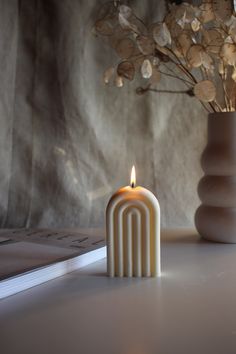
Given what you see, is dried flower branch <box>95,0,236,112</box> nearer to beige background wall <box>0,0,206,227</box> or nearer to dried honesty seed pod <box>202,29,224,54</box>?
dried honesty seed pod <box>202,29,224,54</box>

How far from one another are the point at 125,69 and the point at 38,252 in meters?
0.42

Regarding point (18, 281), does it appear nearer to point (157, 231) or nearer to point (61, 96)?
point (157, 231)

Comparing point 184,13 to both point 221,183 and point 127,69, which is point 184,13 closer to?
point 127,69

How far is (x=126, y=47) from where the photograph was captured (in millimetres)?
908

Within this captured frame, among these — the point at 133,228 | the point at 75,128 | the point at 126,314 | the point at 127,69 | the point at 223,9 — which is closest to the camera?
A: the point at 126,314

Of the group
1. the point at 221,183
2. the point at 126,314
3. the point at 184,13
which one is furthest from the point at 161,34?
the point at 126,314

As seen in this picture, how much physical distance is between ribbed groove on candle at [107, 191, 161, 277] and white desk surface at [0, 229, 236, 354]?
0.03 m

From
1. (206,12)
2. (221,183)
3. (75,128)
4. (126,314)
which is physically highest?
(206,12)

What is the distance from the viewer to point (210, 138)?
0.92 metres

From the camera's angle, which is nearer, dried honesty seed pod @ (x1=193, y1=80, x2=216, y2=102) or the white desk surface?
the white desk surface

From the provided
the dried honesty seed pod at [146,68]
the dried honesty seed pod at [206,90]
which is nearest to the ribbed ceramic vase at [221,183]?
the dried honesty seed pod at [206,90]

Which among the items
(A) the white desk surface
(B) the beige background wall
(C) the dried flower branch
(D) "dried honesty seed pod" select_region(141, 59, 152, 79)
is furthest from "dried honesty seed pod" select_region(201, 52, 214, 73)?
(A) the white desk surface

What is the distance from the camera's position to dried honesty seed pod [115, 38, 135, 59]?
0.90m

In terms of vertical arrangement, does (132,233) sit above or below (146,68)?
below
